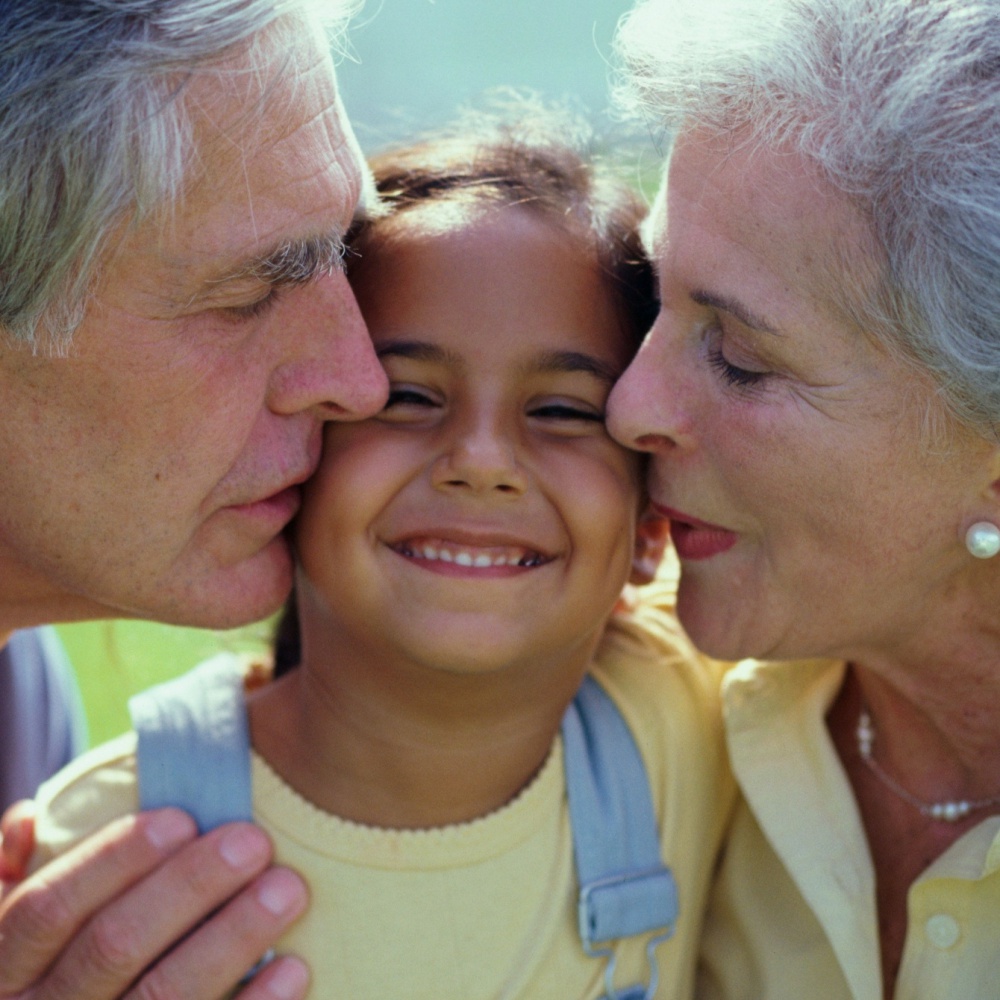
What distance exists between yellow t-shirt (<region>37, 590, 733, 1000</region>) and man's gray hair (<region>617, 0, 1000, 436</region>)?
106 centimetres

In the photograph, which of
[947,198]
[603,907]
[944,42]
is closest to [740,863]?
[603,907]

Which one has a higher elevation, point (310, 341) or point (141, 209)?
point (141, 209)

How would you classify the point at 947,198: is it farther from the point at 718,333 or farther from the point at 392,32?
the point at 392,32

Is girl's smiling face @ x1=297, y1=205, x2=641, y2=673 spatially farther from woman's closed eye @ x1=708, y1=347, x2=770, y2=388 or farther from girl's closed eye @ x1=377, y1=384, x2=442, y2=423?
woman's closed eye @ x1=708, y1=347, x2=770, y2=388

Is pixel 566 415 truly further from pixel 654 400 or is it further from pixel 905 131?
pixel 905 131

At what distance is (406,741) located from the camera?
2.52m

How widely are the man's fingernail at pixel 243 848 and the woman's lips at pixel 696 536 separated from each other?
0.95m

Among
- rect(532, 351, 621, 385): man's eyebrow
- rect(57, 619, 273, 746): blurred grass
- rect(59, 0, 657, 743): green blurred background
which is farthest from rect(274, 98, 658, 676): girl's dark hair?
rect(59, 0, 657, 743): green blurred background

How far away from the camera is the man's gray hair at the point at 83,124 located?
1738 millimetres

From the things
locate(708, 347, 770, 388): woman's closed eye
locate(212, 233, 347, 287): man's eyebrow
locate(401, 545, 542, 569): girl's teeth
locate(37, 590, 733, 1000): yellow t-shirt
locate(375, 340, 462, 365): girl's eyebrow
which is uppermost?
locate(212, 233, 347, 287): man's eyebrow

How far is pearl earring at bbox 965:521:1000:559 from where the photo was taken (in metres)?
2.10

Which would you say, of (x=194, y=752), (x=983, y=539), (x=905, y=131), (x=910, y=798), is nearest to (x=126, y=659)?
(x=194, y=752)

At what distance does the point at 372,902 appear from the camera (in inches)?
94.0

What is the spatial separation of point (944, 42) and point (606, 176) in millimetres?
1149
